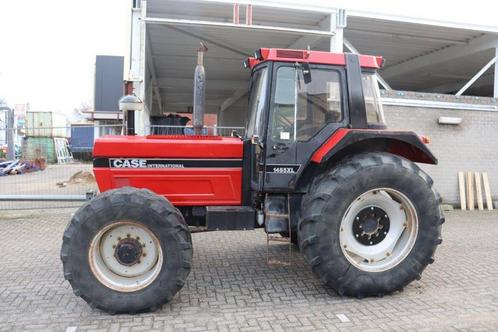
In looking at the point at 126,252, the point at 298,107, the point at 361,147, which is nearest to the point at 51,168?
the point at 126,252

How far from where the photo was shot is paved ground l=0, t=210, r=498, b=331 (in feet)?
12.3

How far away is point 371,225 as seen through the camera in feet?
14.5

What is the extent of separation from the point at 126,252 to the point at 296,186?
1.70 meters

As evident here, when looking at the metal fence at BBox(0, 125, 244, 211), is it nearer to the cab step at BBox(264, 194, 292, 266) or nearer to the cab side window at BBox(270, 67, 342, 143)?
the cab side window at BBox(270, 67, 342, 143)

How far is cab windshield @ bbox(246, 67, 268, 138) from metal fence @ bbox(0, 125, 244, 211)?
20.2 inches

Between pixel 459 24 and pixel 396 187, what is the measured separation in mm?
7636

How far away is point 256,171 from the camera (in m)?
4.43

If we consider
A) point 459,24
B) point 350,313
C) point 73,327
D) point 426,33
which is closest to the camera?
point 73,327

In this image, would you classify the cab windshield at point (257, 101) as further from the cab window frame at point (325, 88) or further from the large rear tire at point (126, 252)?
the large rear tire at point (126, 252)

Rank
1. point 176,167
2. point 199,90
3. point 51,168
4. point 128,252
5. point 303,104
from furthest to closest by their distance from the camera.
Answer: point 51,168
point 176,167
point 303,104
point 199,90
point 128,252

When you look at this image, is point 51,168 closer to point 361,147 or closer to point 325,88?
point 325,88

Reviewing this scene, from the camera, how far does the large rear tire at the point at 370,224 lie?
161 inches

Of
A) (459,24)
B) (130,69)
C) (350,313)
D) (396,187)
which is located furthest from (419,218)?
(459,24)

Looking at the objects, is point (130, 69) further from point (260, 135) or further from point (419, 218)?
point (419, 218)
